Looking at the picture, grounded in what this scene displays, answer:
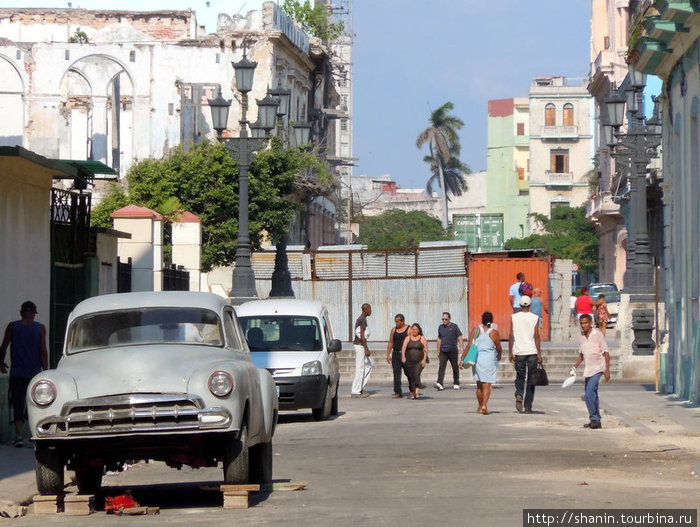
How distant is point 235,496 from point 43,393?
1.72m

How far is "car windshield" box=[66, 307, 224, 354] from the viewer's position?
12289 mm

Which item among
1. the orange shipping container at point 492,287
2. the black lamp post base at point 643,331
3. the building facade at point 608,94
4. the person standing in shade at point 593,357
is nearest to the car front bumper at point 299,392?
the person standing in shade at point 593,357

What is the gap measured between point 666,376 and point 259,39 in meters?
36.9

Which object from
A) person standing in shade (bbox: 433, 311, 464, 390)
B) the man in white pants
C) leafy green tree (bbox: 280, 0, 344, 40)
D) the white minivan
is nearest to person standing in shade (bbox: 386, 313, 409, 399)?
the man in white pants

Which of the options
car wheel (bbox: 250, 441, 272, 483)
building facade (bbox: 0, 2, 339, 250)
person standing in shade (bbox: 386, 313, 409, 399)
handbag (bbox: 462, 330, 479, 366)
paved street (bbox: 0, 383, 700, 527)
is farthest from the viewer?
building facade (bbox: 0, 2, 339, 250)

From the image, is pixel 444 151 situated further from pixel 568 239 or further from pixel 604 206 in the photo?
pixel 604 206

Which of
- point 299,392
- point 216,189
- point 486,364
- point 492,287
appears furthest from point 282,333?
point 216,189

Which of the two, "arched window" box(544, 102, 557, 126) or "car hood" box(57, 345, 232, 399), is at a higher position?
"arched window" box(544, 102, 557, 126)

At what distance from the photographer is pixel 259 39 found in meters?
60.5

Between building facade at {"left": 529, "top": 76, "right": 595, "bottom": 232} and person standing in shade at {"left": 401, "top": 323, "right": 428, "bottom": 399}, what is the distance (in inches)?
3029

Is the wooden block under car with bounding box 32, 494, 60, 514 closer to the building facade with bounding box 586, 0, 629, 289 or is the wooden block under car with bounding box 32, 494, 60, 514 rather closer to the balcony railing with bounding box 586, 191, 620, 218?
the building facade with bounding box 586, 0, 629, 289

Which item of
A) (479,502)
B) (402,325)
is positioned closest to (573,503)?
(479,502)

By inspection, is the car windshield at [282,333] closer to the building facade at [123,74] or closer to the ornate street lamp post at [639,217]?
the ornate street lamp post at [639,217]

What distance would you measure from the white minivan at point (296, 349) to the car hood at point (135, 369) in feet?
30.4
